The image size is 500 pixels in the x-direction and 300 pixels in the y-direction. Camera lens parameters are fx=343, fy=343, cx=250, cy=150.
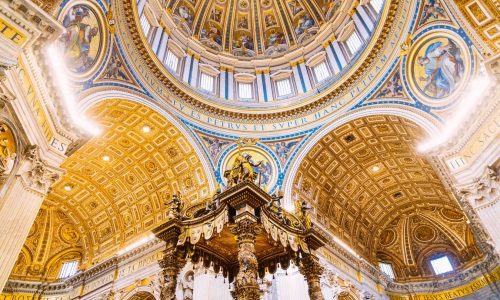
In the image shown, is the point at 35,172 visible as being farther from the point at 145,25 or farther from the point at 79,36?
the point at 145,25

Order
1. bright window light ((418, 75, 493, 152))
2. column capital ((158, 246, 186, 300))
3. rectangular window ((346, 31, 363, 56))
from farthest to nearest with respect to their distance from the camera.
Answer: rectangular window ((346, 31, 363, 56)) → bright window light ((418, 75, 493, 152)) → column capital ((158, 246, 186, 300))

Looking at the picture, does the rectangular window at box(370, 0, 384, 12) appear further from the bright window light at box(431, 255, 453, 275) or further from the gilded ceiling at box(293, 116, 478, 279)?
the bright window light at box(431, 255, 453, 275)

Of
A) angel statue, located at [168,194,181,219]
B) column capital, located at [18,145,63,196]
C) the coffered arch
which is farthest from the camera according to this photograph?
the coffered arch

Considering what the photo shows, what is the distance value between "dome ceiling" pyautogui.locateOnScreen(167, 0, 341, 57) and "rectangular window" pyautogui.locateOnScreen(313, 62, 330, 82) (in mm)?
2523

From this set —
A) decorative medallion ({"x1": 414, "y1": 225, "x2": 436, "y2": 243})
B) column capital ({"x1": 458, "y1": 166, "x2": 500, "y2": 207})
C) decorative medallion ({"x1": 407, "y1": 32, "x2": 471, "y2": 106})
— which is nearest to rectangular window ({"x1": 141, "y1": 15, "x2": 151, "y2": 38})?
decorative medallion ({"x1": 407, "y1": 32, "x2": 471, "y2": 106})

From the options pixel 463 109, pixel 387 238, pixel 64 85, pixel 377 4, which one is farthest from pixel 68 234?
pixel 377 4

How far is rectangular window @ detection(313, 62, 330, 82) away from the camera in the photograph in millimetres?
18005

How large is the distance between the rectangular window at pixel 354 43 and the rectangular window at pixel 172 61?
28.9 feet

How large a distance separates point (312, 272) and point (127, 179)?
34.4 ft

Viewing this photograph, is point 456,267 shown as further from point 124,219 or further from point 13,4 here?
point 13,4

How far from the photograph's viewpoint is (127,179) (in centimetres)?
1595

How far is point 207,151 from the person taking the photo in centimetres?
1536

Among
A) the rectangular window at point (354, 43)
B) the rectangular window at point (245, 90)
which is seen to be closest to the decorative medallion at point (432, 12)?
the rectangular window at point (354, 43)

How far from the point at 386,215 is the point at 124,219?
1469 centimetres
